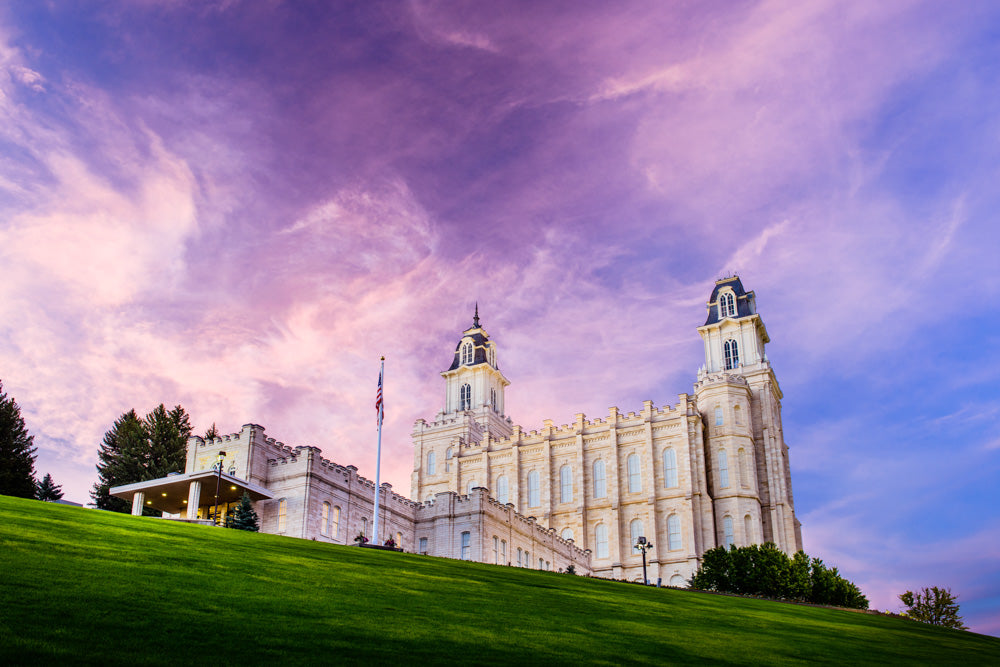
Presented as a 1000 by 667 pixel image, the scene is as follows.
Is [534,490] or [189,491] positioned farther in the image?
[534,490]

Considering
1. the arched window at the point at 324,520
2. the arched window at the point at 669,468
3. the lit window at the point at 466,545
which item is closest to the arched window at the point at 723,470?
the arched window at the point at 669,468

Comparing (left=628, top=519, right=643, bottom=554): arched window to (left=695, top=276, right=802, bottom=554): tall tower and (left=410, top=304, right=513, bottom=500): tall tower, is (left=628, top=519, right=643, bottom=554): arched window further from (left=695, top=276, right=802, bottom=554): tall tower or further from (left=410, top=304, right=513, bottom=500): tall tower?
(left=410, top=304, right=513, bottom=500): tall tower

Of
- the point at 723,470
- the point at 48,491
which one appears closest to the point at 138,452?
the point at 48,491

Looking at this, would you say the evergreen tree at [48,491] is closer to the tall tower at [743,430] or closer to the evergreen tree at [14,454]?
the evergreen tree at [14,454]

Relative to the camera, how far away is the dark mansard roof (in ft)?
276

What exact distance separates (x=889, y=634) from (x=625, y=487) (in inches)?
2021

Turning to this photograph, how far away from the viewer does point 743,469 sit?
75.1 meters

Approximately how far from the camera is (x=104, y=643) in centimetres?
1308

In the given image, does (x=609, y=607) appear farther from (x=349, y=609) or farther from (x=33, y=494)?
(x=33, y=494)

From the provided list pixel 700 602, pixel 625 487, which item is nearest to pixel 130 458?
pixel 625 487

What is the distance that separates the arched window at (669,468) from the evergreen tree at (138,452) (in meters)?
41.7

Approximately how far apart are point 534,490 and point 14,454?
43.5 metres

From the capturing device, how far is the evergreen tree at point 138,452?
73.7m

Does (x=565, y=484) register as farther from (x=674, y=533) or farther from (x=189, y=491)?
(x=189, y=491)
